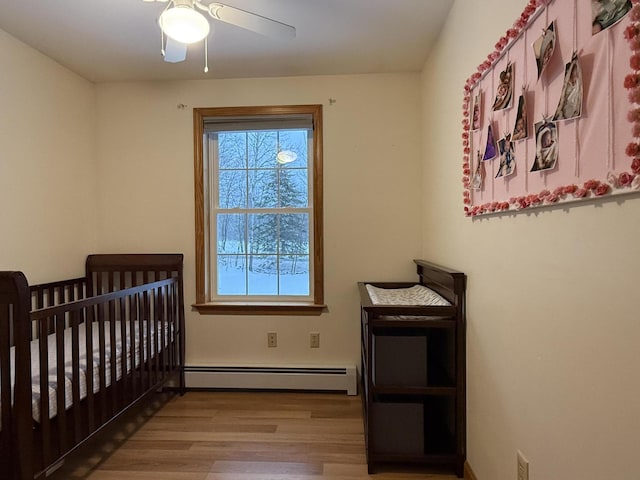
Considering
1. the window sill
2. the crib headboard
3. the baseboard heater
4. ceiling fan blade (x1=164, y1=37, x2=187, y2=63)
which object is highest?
ceiling fan blade (x1=164, y1=37, x2=187, y2=63)

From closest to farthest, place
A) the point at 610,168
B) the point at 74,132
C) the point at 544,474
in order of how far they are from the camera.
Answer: the point at 610,168 < the point at 544,474 < the point at 74,132

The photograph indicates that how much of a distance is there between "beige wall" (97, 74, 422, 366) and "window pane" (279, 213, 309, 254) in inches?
8.5

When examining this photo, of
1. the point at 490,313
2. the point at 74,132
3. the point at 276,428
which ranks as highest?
the point at 74,132

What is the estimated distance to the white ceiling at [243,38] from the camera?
6.04 feet

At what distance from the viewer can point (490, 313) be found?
144 cm

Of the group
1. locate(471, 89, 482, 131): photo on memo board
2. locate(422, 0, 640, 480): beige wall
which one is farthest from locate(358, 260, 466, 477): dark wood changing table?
locate(471, 89, 482, 131): photo on memo board

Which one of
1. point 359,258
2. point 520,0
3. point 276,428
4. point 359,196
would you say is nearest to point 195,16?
point 520,0

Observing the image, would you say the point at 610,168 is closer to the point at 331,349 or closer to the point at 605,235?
the point at 605,235

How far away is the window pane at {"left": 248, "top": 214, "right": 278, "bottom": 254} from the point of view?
2.80 metres

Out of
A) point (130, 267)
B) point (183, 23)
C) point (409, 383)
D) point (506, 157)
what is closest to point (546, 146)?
point (506, 157)

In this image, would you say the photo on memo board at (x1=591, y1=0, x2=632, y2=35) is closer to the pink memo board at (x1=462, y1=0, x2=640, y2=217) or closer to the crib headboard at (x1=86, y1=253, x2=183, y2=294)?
the pink memo board at (x1=462, y1=0, x2=640, y2=217)

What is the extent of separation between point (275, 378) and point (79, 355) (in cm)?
134

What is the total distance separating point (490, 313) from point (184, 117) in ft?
8.06

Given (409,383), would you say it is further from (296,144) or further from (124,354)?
(296,144)
